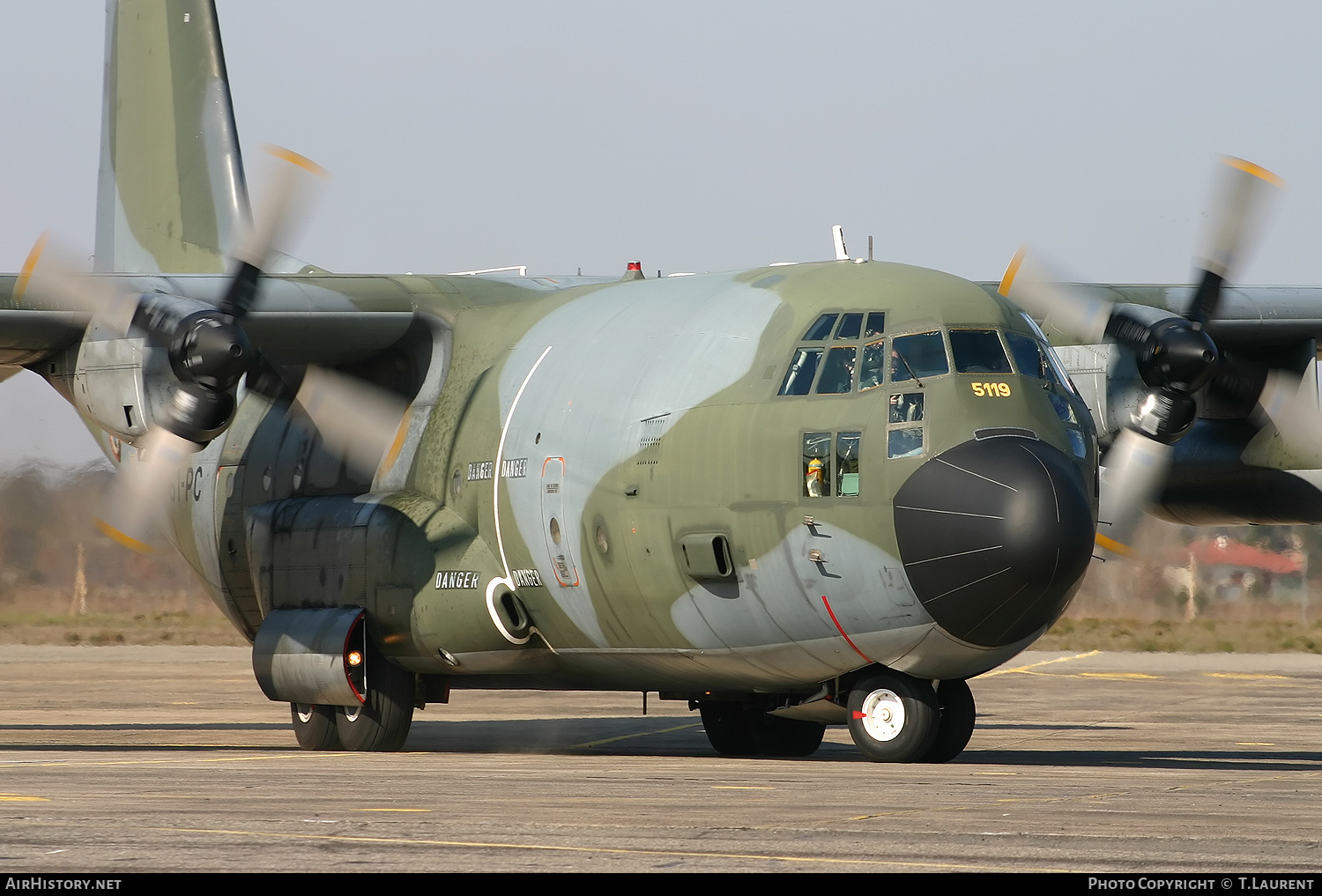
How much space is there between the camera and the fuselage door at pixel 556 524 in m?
15.2

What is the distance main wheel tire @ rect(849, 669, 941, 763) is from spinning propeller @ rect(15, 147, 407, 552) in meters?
6.01

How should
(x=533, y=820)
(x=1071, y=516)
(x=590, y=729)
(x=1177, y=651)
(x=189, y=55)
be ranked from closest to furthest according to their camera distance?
(x=533, y=820) < (x=1071, y=516) < (x=590, y=729) < (x=189, y=55) < (x=1177, y=651)

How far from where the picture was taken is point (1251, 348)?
60.8 feet

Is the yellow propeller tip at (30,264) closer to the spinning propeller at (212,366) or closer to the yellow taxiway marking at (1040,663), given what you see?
the spinning propeller at (212,366)

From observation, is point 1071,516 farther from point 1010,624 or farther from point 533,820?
point 533,820

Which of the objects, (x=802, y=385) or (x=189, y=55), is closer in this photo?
(x=802, y=385)

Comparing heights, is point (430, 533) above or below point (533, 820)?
below

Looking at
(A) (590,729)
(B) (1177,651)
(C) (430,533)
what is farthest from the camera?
(B) (1177,651)

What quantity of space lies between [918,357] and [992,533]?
62.0 inches

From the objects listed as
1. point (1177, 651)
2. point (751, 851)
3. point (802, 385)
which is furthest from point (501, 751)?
point (1177, 651)

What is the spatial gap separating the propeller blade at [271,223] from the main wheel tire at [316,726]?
3983mm

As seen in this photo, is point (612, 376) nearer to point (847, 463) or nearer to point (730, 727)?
point (847, 463)

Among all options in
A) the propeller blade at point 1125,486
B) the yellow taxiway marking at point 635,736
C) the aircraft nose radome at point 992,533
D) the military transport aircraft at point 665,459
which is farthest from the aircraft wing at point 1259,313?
the yellow taxiway marking at point 635,736

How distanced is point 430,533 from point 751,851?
900 centimetres
